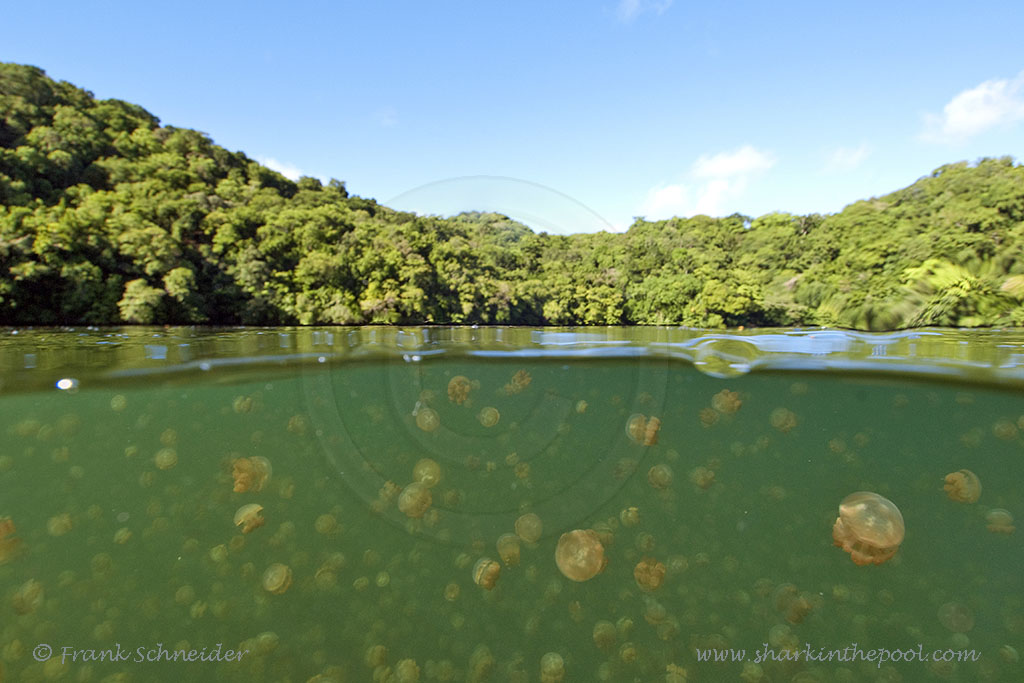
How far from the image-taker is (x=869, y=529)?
5434 millimetres

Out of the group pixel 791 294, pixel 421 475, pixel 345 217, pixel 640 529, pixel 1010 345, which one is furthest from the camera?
pixel 791 294

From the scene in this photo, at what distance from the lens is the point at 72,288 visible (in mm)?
21125

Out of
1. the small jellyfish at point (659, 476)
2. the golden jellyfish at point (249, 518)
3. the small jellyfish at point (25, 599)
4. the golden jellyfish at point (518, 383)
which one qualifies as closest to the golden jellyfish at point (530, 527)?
the small jellyfish at point (659, 476)

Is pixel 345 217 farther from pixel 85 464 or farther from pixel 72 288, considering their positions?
pixel 85 464

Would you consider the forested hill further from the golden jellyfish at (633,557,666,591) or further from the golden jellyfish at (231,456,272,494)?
the golden jellyfish at (633,557,666,591)

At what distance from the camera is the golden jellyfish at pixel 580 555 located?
16.3ft

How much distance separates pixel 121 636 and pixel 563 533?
12126 millimetres

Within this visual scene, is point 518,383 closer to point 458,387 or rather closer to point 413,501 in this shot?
point 458,387

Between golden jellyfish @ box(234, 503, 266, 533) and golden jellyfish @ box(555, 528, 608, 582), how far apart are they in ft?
12.5

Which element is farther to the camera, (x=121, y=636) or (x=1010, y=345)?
(x=121, y=636)

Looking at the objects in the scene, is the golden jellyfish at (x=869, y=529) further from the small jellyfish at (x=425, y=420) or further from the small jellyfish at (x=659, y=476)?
the small jellyfish at (x=425, y=420)

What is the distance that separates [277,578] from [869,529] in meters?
6.90

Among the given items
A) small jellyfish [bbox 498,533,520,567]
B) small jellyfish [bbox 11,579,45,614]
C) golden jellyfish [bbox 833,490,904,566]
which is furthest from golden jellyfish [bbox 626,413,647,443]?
small jellyfish [bbox 11,579,45,614]

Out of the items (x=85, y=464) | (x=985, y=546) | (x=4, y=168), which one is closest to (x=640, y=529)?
(x=985, y=546)
